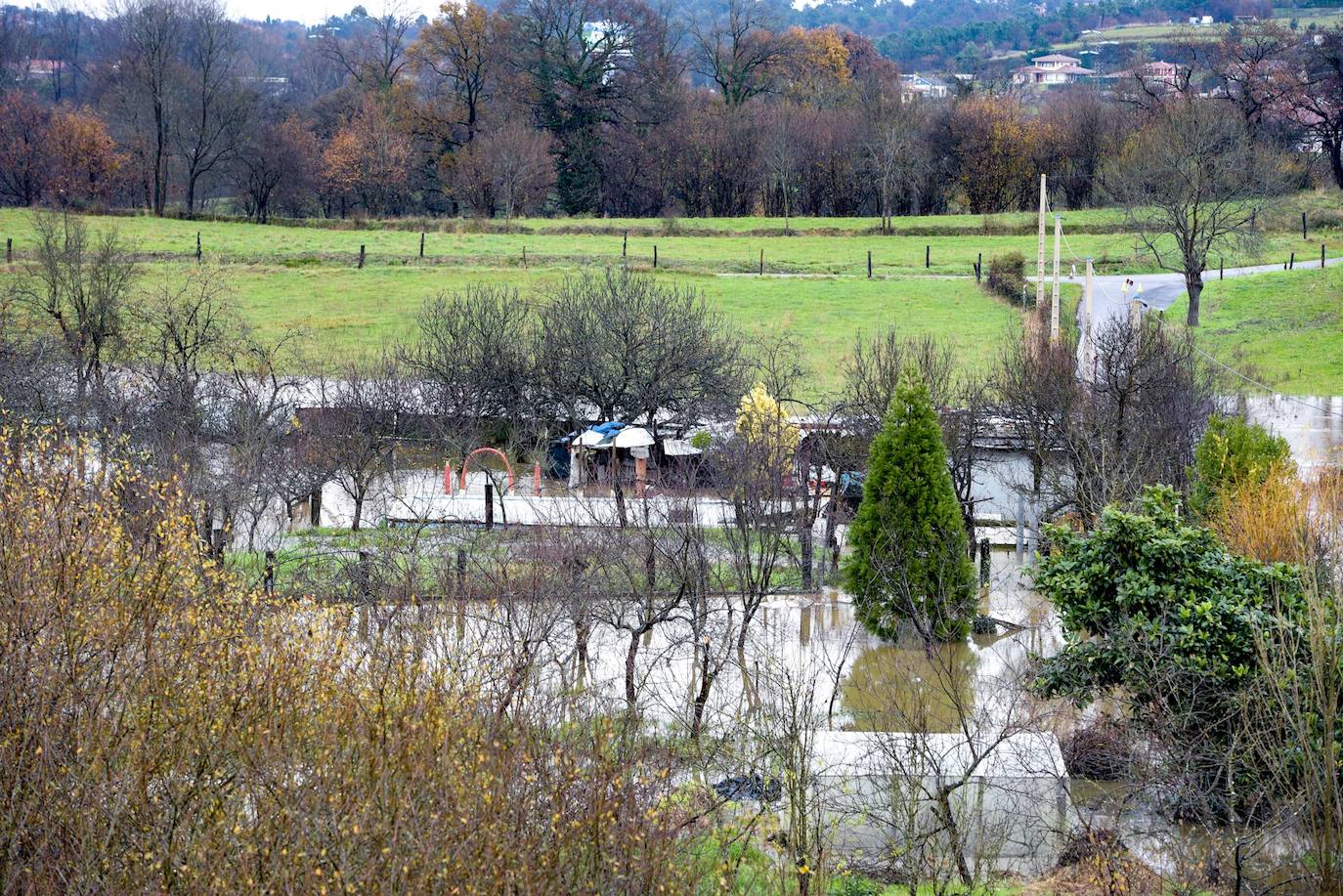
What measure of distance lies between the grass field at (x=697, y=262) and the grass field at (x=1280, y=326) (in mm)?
4169

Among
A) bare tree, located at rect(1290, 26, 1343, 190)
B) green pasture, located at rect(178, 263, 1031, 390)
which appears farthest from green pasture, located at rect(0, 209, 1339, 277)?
bare tree, located at rect(1290, 26, 1343, 190)

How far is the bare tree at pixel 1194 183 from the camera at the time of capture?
39.0m

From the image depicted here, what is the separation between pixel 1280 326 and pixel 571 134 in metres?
37.0

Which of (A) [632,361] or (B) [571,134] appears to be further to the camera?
(B) [571,134]

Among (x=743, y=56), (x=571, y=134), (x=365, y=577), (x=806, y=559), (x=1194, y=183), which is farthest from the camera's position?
(x=743, y=56)

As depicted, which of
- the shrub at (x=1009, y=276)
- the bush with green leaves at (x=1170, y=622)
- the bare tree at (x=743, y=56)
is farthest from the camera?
the bare tree at (x=743, y=56)

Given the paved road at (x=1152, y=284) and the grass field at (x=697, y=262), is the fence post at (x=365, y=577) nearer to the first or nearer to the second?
the grass field at (x=697, y=262)

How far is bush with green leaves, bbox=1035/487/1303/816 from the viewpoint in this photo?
11.9m

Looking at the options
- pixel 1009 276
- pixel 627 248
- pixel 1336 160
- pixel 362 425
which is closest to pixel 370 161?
pixel 627 248

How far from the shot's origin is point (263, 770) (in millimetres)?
7656

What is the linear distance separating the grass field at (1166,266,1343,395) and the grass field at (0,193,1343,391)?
4169mm

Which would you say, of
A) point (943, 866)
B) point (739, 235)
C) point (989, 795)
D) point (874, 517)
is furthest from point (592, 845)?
point (739, 235)

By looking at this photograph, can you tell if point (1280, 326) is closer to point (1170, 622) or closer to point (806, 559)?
point (806, 559)

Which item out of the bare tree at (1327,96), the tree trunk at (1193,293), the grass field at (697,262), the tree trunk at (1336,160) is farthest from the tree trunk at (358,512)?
the tree trunk at (1336,160)
